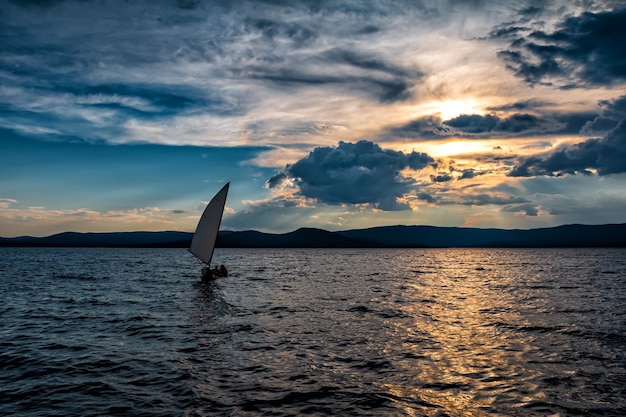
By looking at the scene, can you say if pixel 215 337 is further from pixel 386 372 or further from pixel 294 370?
pixel 386 372

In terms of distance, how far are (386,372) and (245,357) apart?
6439 millimetres

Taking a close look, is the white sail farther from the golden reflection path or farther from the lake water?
the golden reflection path

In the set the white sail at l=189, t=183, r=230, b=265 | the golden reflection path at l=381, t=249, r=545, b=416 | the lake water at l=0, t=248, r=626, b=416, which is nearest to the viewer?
the lake water at l=0, t=248, r=626, b=416

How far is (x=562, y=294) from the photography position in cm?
4612

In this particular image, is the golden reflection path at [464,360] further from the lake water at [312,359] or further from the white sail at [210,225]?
the white sail at [210,225]

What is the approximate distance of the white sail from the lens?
183 feet

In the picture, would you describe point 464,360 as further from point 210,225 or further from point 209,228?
point 209,228

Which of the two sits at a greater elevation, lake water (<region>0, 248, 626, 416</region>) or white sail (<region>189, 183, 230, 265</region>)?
white sail (<region>189, 183, 230, 265</region>)

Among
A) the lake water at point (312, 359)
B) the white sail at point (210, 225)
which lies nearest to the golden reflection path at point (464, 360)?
the lake water at point (312, 359)

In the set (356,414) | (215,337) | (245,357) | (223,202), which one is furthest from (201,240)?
(356,414)

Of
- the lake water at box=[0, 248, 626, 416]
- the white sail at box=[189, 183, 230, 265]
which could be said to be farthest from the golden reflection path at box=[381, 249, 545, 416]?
the white sail at box=[189, 183, 230, 265]

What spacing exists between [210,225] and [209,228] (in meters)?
0.44

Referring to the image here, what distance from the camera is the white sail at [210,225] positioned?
55659mm

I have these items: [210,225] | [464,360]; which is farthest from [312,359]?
[210,225]
